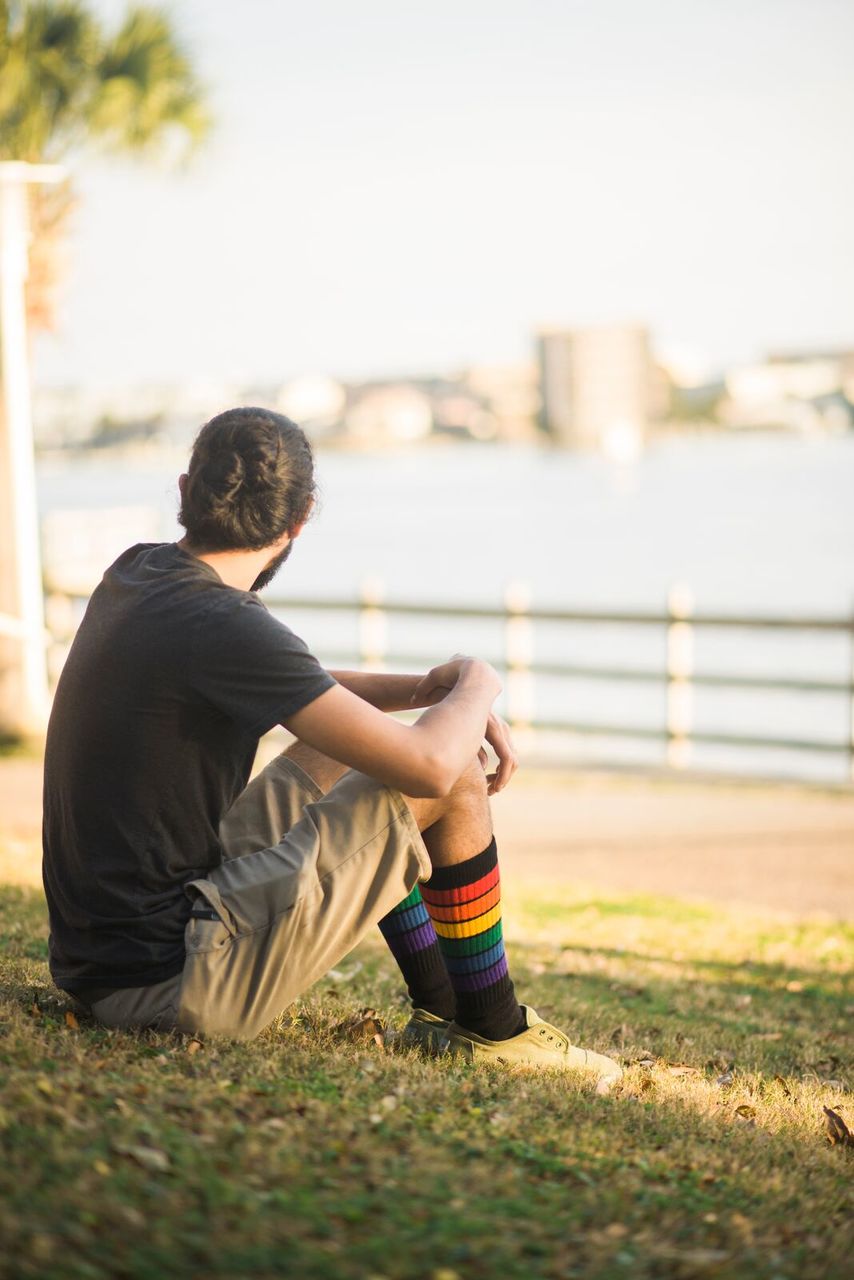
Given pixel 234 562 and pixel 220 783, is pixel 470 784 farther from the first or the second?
pixel 234 562

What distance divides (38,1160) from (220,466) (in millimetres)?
1429

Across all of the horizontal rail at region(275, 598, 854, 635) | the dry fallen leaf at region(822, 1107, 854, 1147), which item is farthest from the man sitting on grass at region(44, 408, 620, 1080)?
the horizontal rail at region(275, 598, 854, 635)

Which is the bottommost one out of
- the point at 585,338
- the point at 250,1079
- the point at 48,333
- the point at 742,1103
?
the point at 742,1103

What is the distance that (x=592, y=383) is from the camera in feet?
145

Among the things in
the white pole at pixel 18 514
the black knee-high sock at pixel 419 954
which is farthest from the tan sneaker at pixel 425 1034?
the white pole at pixel 18 514

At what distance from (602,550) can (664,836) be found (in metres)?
42.9

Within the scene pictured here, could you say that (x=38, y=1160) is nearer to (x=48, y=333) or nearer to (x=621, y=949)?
(x=621, y=949)

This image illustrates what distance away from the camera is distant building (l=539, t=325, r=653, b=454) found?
4322 centimetres

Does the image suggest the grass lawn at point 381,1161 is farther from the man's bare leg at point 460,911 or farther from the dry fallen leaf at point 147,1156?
the man's bare leg at point 460,911


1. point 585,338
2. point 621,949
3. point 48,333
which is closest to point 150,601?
point 621,949

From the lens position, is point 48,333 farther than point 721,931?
Yes

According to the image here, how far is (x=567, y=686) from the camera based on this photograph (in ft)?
84.6

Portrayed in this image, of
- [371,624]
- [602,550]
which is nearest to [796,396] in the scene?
[602,550]

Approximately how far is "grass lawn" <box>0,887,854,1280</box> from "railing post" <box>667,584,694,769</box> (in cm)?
807
